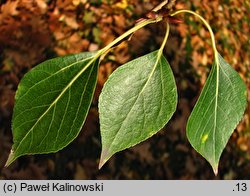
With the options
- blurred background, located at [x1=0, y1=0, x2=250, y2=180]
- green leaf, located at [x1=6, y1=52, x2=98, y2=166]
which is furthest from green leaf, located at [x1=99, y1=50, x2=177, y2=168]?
blurred background, located at [x1=0, y1=0, x2=250, y2=180]

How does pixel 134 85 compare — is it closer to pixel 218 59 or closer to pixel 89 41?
pixel 218 59

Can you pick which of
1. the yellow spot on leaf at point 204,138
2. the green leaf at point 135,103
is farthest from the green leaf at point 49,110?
the yellow spot on leaf at point 204,138

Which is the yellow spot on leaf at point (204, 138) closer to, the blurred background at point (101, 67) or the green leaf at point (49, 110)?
the green leaf at point (49, 110)

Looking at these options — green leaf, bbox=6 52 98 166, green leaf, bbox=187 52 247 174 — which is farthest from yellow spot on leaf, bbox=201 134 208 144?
green leaf, bbox=6 52 98 166

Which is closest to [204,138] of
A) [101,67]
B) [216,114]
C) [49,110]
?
[216,114]

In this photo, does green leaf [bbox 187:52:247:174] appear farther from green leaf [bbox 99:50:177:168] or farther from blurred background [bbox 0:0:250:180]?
blurred background [bbox 0:0:250:180]

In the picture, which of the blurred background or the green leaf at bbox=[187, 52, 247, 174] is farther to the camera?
the blurred background

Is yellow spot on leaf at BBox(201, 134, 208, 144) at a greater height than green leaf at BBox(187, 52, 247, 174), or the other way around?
green leaf at BBox(187, 52, 247, 174)
